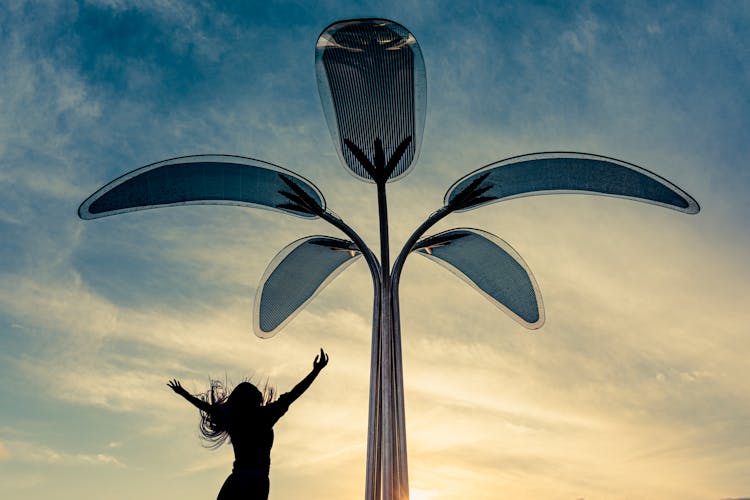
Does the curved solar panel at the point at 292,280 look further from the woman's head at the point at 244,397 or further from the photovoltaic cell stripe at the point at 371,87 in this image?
the woman's head at the point at 244,397

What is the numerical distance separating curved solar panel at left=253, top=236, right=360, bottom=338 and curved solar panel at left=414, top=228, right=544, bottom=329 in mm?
2242

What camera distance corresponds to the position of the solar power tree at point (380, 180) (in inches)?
478

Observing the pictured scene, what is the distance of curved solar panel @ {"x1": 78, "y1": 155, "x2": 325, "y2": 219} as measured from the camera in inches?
524

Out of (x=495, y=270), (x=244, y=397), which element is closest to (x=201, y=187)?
(x=495, y=270)

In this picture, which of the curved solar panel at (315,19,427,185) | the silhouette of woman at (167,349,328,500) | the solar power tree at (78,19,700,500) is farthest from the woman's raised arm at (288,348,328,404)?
the curved solar panel at (315,19,427,185)

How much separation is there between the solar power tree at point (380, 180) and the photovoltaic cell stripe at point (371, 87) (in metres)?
0.02

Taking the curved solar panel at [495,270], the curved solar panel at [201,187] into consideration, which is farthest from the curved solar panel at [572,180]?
the curved solar panel at [201,187]

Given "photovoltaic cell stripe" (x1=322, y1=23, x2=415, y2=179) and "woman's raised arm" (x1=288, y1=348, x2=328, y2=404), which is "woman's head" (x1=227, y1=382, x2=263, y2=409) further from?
"photovoltaic cell stripe" (x1=322, y1=23, x2=415, y2=179)

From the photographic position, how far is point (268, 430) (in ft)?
23.4

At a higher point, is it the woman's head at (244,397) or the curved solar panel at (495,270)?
the curved solar panel at (495,270)

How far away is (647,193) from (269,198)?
7.62 metres

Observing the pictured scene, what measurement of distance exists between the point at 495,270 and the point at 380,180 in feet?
13.8

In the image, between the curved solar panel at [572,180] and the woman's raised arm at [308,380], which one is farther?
the curved solar panel at [572,180]

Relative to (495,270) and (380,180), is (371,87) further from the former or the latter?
(495,270)
